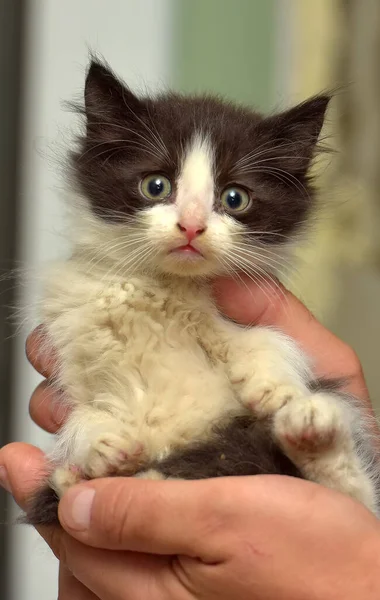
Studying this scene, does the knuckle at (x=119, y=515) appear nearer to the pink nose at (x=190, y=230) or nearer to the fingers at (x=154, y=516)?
the fingers at (x=154, y=516)

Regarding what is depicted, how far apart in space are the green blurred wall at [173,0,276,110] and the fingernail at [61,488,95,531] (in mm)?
2247

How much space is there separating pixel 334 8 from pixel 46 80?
141 cm

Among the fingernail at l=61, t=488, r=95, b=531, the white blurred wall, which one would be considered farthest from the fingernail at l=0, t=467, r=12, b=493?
the white blurred wall

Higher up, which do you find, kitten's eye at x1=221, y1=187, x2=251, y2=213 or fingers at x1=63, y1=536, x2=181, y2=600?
kitten's eye at x1=221, y1=187, x2=251, y2=213

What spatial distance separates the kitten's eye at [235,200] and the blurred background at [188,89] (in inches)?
34.7

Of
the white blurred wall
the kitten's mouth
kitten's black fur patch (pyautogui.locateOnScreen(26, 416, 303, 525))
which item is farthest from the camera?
the white blurred wall

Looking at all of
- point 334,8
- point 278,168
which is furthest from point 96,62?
point 334,8

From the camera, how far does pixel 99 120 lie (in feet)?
4.67

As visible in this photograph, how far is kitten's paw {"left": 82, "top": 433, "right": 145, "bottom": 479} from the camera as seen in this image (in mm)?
1127

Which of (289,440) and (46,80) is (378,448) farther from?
(46,80)

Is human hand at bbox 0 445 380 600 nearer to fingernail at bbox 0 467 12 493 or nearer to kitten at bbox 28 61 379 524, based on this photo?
kitten at bbox 28 61 379 524

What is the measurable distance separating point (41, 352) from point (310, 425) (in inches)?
26.2

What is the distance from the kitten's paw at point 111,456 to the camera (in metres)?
1.13

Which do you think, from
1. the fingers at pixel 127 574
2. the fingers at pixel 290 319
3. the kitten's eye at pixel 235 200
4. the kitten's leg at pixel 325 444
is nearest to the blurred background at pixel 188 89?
the fingers at pixel 290 319
